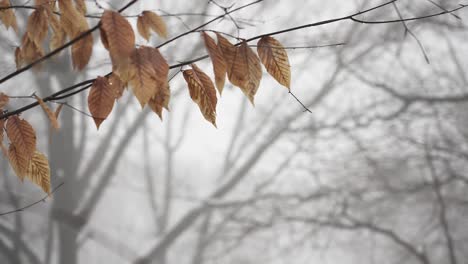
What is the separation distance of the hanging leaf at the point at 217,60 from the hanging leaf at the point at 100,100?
24 centimetres

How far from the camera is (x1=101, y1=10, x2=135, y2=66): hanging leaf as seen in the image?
70 cm

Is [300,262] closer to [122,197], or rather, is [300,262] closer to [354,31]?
[354,31]

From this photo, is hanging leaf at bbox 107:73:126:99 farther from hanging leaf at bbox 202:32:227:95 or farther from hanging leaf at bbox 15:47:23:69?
hanging leaf at bbox 15:47:23:69

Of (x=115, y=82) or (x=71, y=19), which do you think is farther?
(x=71, y=19)

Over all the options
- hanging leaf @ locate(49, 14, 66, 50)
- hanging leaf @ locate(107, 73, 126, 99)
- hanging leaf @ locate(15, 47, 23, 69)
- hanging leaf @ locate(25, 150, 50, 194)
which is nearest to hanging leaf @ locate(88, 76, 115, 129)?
hanging leaf @ locate(107, 73, 126, 99)

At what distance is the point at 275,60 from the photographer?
2.94 feet

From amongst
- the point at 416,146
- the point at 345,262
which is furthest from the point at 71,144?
the point at 345,262

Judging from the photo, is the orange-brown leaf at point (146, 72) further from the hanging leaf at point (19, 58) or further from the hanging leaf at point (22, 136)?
the hanging leaf at point (19, 58)

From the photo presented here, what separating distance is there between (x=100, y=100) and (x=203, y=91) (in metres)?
0.22

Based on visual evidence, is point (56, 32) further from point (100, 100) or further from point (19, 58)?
point (100, 100)

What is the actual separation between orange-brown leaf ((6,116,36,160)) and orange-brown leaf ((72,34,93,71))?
0.23 metres

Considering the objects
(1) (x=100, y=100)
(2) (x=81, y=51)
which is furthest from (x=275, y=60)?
(2) (x=81, y=51)

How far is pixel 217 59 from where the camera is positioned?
84cm

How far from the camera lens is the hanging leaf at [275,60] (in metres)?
0.89
